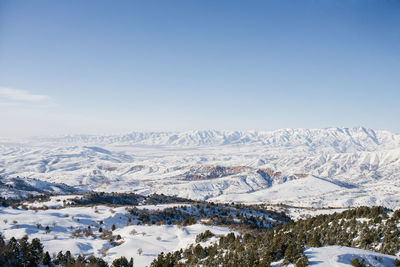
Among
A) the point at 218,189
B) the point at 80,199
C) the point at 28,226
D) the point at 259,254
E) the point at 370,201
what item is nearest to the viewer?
the point at 259,254

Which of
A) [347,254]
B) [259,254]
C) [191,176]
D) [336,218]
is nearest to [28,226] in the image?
[259,254]

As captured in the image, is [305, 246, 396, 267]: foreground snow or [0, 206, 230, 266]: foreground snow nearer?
[305, 246, 396, 267]: foreground snow

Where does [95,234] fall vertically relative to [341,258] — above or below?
below

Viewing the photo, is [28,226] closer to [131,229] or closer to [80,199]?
[131,229]

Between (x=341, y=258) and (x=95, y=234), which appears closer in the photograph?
(x=341, y=258)

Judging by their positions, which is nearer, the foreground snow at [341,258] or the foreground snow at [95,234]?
the foreground snow at [341,258]

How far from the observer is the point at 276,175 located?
178 meters

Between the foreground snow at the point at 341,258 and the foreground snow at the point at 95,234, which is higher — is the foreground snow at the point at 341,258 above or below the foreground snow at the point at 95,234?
above

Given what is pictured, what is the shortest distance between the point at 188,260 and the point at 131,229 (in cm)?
1291

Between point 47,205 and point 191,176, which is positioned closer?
point 47,205

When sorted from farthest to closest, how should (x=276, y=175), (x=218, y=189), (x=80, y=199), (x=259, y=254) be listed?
(x=276, y=175)
(x=218, y=189)
(x=80, y=199)
(x=259, y=254)

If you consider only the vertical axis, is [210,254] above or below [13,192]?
above

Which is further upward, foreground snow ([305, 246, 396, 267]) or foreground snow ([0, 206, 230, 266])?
foreground snow ([305, 246, 396, 267])

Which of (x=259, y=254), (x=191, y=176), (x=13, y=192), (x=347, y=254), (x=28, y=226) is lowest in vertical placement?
(x=191, y=176)
